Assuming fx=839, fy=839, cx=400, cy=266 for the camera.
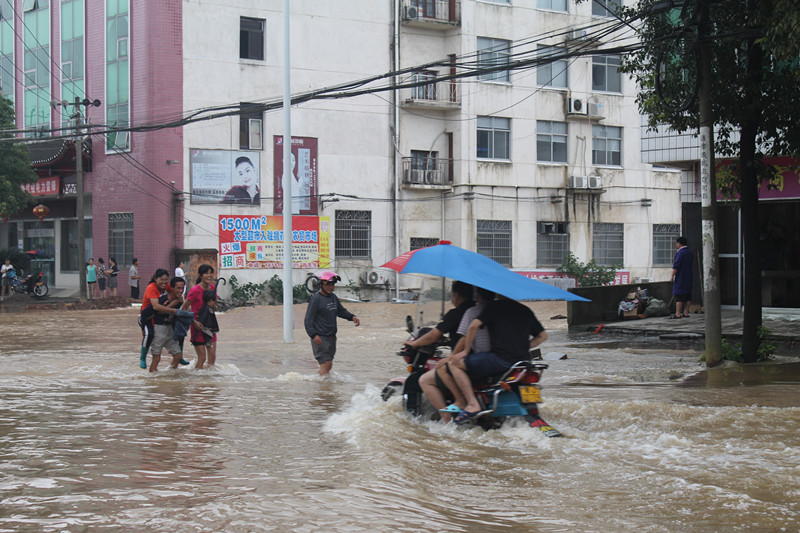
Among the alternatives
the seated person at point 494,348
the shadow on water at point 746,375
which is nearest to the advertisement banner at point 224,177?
the shadow on water at point 746,375

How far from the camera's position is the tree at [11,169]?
32.3m

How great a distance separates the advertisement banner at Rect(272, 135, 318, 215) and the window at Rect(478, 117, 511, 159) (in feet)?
24.0

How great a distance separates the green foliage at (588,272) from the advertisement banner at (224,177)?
1384 centimetres

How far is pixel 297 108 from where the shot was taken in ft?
110

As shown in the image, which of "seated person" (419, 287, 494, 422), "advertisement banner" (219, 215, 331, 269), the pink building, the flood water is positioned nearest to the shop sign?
the pink building

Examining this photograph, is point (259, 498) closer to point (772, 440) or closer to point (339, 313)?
point (772, 440)

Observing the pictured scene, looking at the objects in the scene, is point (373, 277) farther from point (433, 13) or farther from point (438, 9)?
point (438, 9)

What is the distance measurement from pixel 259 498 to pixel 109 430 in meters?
3.07

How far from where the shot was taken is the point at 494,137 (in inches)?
1428

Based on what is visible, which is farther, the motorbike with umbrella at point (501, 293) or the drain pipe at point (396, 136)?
the drain pipe at point (396, 136)

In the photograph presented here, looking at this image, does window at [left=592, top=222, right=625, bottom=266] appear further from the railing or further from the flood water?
the flood water

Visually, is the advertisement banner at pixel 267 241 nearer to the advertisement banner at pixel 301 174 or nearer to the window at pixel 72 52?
the advertisement banner at pixel 301 174

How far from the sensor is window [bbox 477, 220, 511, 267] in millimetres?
35938

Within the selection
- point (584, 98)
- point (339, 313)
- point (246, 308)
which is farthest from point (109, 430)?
point (584, 98)
